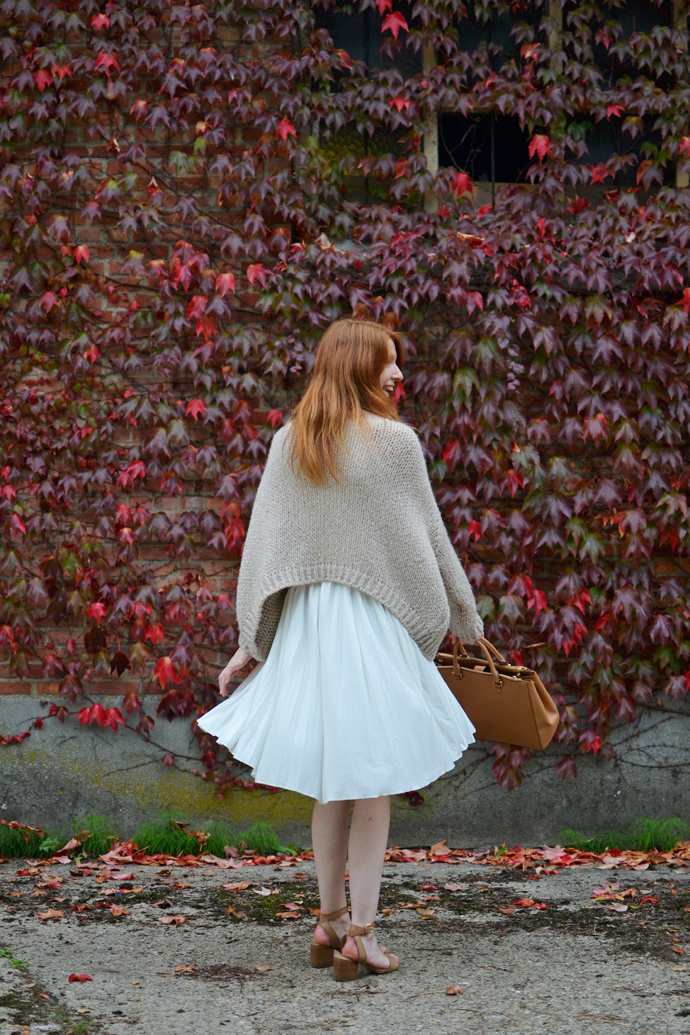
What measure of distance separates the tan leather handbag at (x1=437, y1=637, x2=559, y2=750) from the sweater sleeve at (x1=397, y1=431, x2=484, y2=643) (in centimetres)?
10

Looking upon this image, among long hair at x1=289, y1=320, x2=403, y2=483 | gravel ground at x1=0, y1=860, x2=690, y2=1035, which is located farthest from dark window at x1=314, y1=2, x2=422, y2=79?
gravel ground at x1=0, y1=860, x2=690, y2=1035

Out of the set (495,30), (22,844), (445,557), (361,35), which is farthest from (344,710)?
(495,30)

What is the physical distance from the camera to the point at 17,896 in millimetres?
3449

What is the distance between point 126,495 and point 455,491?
59.0 inches

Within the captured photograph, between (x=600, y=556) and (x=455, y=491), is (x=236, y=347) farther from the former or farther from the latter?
(x=600, y=556)

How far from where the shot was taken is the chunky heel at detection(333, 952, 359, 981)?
263 cm

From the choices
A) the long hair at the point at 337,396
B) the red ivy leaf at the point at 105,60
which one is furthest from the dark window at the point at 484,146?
the long hair at the point at 337,396

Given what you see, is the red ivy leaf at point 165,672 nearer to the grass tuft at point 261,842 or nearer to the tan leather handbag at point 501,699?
the grass tuft at point 261,842

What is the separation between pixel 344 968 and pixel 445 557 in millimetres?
1221

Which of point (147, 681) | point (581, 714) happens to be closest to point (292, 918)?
point (147, 681)

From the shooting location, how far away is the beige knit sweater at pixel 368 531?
103 inches

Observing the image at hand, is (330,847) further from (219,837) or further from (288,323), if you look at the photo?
(288,323)

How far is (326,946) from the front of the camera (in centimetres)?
275

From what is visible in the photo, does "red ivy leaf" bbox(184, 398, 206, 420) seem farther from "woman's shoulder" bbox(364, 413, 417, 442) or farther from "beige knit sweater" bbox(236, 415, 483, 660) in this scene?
"woman's shoulder" bbox(364, 413, 417, 442)
